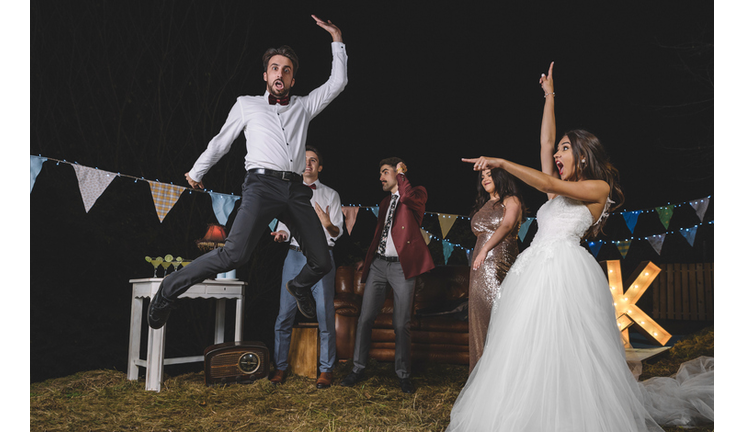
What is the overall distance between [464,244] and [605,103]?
3.59m

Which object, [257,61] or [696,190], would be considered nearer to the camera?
[257,61]

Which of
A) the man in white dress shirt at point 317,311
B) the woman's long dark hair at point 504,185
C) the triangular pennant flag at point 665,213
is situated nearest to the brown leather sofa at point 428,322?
the man in white dress shirt at point 317,311

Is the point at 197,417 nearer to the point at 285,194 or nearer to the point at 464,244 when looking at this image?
the point at 285,194

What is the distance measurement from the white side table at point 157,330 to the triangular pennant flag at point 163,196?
0.73 meters

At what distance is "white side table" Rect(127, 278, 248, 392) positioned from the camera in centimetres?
352

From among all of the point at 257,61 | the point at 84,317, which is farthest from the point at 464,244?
the point at 84,317

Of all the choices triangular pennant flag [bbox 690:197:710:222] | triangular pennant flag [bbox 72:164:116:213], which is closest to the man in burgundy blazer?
triangular pennant flag [bbox 72:164:116:213]

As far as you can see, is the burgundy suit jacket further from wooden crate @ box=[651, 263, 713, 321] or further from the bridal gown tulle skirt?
wooden crate @ box=[651, 263, 713, 321]

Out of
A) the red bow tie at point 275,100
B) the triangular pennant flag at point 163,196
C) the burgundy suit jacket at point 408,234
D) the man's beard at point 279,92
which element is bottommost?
the burgundy suit jacket at point 408,234

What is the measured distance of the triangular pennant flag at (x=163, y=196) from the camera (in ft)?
13.9

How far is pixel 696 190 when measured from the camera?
8.49m

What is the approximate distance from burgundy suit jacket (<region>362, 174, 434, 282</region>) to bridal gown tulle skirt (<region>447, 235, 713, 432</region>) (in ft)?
3.82

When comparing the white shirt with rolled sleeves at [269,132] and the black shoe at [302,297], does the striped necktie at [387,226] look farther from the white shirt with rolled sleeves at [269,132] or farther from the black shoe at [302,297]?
the white shirt with rolled sleeves at [269,132]

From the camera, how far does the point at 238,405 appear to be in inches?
120
